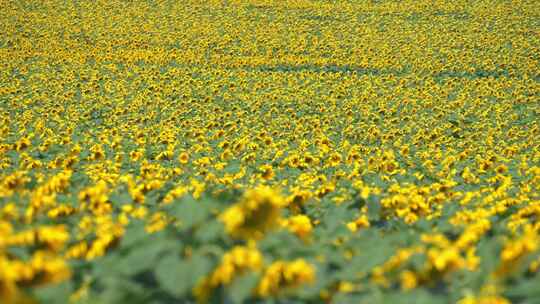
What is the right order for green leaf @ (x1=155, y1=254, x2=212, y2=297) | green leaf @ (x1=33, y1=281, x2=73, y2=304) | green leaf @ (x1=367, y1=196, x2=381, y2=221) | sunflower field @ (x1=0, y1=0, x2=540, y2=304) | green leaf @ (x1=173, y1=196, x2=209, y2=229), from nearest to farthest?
green leaf @ (x1=33, y1=281, x2=73, y2=304), green leaf @ (x1=155, y1=254, x2=212, y2=297), sunflower field @ (x1=0, y1=0, x2=540, y2=304), green leaf @ (x1=173, y1=196, x2=209, y2=229), green leaf @ (x1=367, y1=196, x2=381, y2=221)

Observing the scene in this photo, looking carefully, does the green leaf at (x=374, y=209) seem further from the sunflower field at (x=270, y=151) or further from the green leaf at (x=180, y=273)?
the green leaf at (x=180, y=273)

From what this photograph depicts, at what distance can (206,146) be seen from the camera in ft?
37.4

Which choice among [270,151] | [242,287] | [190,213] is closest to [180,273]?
[242,287]

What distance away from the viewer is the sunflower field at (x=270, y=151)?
281cm

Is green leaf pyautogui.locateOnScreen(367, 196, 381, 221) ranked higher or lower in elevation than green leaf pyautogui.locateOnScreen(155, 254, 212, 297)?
lower

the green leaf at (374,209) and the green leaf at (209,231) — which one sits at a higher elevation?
the green leaf at (209,231)

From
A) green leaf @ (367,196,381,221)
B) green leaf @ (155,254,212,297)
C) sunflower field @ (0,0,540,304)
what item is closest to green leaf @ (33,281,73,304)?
sunflower field @ (0,0,540,304)

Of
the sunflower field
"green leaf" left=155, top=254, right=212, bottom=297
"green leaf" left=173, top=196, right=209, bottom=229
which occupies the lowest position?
the sunflower field

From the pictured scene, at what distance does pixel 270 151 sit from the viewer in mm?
10734

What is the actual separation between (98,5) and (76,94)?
18.7 m

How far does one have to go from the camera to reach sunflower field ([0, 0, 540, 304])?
2.81 m

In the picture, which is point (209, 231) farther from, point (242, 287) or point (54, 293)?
point (54, 293)

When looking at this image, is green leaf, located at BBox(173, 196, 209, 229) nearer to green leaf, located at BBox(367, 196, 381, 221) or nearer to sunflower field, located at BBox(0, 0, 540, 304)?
sunflower field, located at BBox(0, 0, 540, 304)

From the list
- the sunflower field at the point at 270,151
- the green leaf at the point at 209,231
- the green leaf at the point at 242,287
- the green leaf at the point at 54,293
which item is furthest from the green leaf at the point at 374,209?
the green leaf at the point at 54,293
